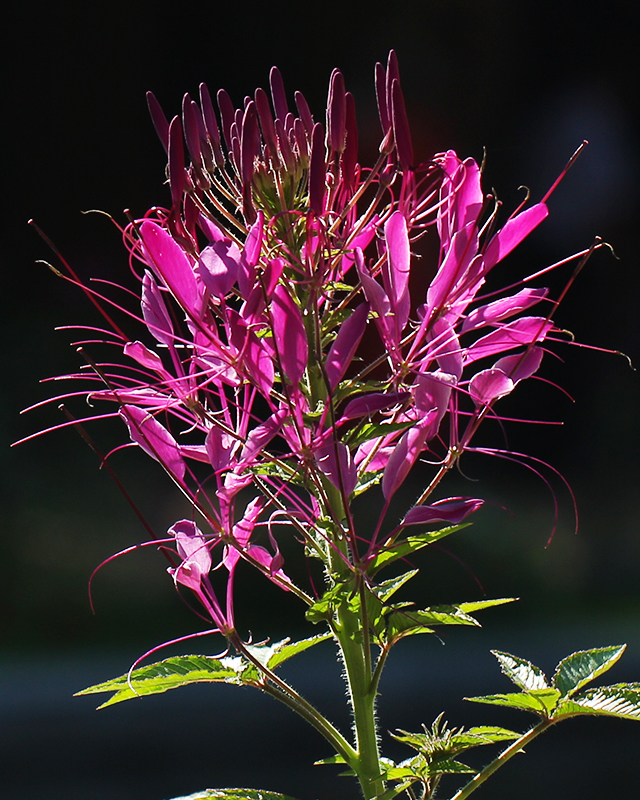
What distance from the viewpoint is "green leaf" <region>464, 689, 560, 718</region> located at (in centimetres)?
31

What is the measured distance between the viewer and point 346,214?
34cm

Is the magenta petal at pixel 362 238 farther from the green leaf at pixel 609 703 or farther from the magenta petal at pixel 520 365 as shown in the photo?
the green leaf at pixel 609 703

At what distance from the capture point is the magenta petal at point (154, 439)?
1.01 ft

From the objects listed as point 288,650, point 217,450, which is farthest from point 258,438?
point 288,650

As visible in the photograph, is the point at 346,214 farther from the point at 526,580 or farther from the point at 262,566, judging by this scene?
the point at 526,580

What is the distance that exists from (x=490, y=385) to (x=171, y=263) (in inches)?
5.4

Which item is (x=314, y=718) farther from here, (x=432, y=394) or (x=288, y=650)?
(x=432, y=394)

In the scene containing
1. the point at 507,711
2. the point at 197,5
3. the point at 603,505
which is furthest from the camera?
the point at 603,505

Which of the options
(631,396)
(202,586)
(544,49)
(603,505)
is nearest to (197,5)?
(544,49)

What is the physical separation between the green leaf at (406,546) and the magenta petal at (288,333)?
8 centimetres

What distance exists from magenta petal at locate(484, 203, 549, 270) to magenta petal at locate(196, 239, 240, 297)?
0.11m

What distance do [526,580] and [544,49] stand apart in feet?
4.05

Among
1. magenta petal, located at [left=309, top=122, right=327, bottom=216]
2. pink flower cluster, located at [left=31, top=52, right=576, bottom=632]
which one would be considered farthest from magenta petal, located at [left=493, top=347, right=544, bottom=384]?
magenta petal, located at [left=309, top=122, right=327, bottom=216]

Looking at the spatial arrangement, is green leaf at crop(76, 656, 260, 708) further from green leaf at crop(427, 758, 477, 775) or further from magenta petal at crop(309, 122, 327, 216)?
magenta petal at crop(309, 122, 327, 216)
